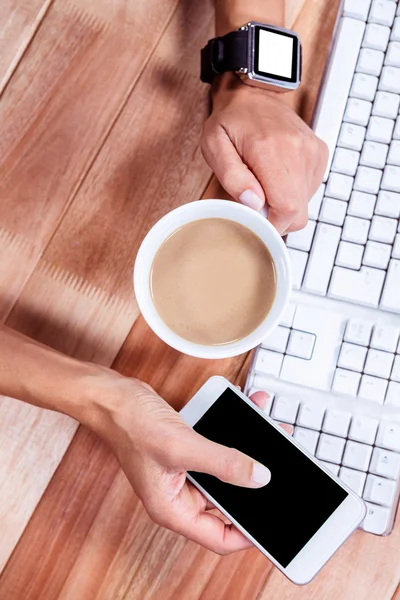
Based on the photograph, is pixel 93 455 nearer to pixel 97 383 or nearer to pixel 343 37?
pixel 97 383

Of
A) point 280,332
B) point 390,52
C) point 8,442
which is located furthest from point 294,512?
point 390,52

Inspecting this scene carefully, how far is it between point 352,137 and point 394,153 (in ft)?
0.15

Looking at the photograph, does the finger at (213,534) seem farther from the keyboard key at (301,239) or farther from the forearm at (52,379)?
the keyboard key at (301,239)

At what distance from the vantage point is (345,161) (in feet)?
2.01

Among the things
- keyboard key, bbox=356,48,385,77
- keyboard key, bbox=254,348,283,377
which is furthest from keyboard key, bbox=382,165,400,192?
keyboard key, bbox=254,348,283,377

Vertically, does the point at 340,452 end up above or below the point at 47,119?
below

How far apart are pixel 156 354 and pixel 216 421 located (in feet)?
0.37

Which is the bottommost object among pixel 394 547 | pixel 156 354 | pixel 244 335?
pixel 394 547

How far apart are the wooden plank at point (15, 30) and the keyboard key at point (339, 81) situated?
1.13 feet

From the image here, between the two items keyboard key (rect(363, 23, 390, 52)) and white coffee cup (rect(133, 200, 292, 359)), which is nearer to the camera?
white coffee cup (rect(133, 200, 292, 359))

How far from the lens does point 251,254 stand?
0.53 meters

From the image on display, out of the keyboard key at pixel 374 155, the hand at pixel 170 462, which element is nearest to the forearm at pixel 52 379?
the hand at pixel 170 462

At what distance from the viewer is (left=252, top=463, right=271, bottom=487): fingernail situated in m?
0.52

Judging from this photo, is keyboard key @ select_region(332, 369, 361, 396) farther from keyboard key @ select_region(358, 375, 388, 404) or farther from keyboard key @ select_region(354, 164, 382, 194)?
keyboard key @ select_region(354, 164, 382, 194)
